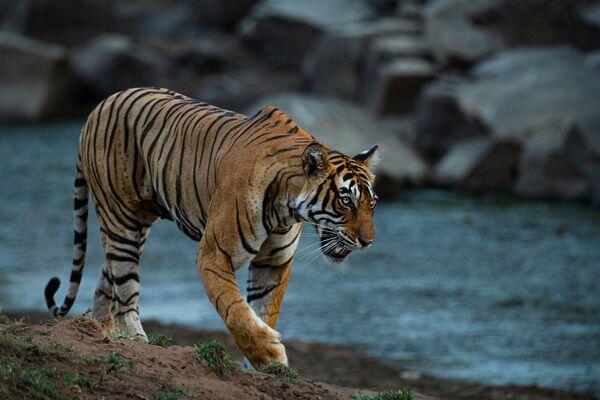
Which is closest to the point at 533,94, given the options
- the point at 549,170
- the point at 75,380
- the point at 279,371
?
the point at 549,170

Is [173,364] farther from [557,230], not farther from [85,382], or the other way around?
[557,230]

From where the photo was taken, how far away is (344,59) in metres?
19.8

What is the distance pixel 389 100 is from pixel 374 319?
27.4 ft

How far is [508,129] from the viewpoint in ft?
50.9

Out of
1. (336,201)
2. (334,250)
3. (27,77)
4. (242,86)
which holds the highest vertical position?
(242,86)

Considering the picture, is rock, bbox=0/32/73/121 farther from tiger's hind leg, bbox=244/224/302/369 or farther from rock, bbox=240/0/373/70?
tiger's hind leg, bbox=244/224/302/369

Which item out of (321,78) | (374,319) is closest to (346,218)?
(374,319)

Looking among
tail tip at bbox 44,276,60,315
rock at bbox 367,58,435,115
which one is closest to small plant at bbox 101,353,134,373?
tail tip at bbox 44,276,60,315

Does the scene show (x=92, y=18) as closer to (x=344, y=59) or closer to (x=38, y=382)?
(x=344, y=59)

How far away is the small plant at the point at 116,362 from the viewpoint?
4.74 meters

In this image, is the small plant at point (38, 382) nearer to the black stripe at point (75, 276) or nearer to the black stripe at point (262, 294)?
the black stripe at point (262, 294)

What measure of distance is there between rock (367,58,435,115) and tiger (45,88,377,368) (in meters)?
11.6

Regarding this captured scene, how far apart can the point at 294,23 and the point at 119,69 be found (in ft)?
12.0

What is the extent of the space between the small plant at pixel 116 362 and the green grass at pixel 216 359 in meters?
0.40
